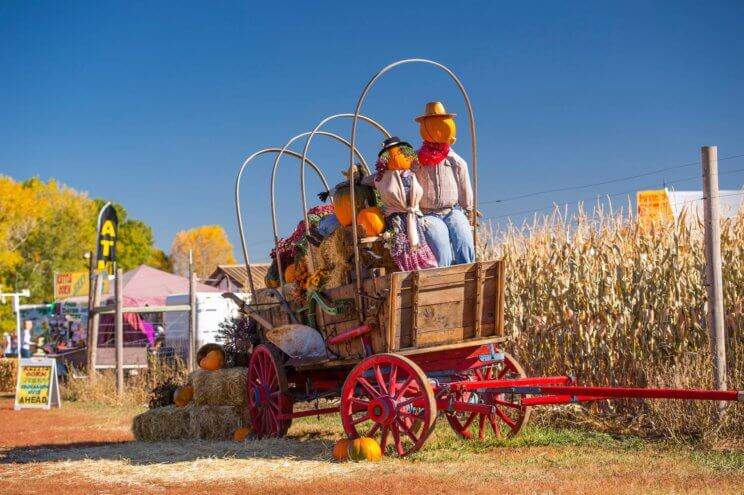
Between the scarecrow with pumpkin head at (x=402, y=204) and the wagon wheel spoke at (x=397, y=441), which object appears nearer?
the wagon wheel spoke at (x=397, y=441)

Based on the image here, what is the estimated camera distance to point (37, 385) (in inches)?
686

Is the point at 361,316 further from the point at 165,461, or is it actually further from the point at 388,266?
the point at 165,461

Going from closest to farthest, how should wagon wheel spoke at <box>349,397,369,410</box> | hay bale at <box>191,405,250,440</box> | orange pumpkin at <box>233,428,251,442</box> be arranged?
Result: wagon wheel spoke at <box>349,397,369,410</box>, orange pumpkin at <box>233,428,251,442</box>, hay bale at <box>191,405,250,440</box>

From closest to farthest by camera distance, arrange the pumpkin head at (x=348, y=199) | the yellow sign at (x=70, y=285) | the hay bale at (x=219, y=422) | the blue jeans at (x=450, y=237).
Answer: the blue jeans at (x=450, y=237) < the pumpkin head at (x=348, y=199) < the hay bale at (x=219, y=422) < the yellow sign at (x=70, y=285)

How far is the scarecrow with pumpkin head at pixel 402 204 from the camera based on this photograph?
8.41 m

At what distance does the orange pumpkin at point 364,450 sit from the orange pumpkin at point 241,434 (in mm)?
2532

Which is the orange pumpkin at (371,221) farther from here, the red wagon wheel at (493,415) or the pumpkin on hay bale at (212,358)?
the pumpkin on hay bale at (212,358)

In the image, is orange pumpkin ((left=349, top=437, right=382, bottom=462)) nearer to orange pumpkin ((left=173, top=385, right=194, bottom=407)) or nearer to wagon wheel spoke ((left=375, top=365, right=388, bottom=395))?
wagon wheel spoke ((left=375, top=365, right=388, bottom=395))

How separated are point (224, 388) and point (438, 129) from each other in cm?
402

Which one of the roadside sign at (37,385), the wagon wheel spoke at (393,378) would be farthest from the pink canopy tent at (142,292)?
the wagon wheel spoke at (393,378)

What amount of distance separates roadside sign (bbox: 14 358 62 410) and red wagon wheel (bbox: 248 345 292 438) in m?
8.30

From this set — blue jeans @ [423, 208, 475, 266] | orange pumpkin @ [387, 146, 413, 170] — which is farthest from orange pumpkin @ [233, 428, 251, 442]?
orange pumpkin @ [387, 146, 413, 170]

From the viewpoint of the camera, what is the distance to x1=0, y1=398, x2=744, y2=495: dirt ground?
6731mm

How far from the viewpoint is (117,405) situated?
17469 mm
